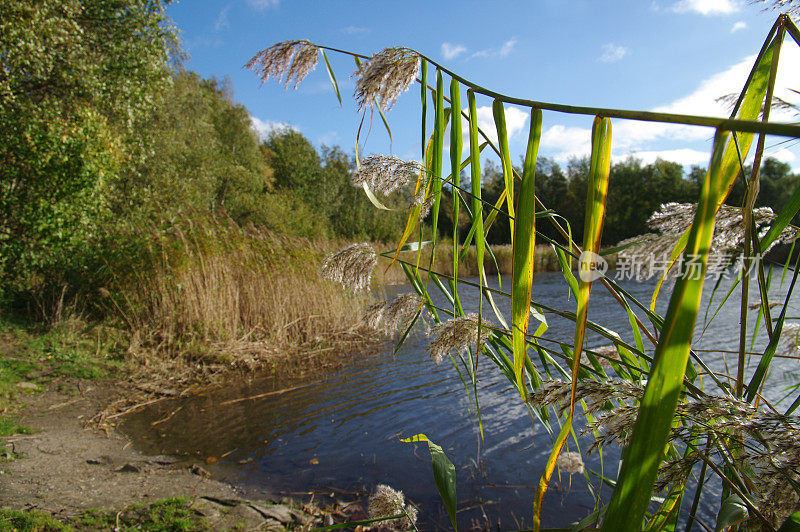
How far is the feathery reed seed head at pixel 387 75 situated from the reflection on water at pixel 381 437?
220cm

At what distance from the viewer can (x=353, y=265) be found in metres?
1.40

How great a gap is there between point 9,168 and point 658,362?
9368 millimetres

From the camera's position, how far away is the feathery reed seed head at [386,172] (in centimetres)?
125

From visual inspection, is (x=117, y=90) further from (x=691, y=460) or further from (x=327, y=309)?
(x=691, y=460)

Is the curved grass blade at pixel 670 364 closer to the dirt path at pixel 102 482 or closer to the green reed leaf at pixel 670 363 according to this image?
the green reed leaf at pixel 670 363

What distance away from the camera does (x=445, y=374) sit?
6.15m

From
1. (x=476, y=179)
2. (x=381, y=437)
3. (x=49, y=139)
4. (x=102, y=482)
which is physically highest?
(x=49, y=139)

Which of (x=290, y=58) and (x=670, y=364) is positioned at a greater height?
(x=290, y=58)

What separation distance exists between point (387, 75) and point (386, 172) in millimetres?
292

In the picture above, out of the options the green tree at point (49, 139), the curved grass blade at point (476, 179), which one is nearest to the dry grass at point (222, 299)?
the green tree at point (49, 139)

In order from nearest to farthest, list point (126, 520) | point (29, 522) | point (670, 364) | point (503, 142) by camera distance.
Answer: point (670, 364) → point (503, 142) → point (29, 522) → point (126, 520)

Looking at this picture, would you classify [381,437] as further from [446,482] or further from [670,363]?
[670,363]

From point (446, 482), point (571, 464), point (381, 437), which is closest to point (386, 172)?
point (446, 482)

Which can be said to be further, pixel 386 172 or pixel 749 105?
pixel 386 172
